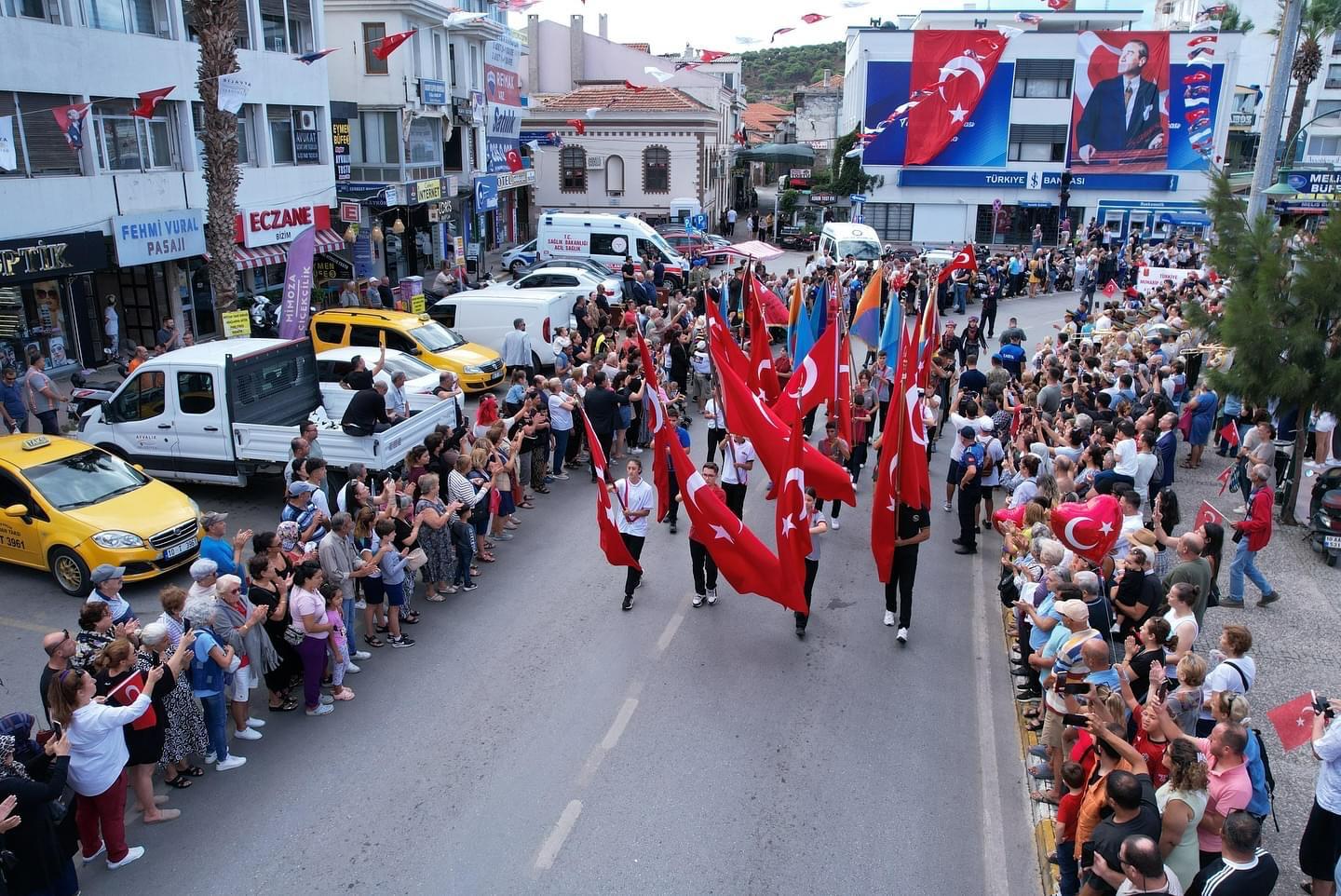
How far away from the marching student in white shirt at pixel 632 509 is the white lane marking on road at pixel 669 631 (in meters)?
0.54

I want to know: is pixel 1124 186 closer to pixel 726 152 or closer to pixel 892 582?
pixel 726 152

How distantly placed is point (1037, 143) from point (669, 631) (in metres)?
45.4

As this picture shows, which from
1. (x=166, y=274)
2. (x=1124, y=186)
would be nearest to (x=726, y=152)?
(x=1124, y=186)

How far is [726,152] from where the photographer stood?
5828 cm

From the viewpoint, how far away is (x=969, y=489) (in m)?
11.8

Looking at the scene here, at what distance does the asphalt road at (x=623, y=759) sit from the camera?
650 cm

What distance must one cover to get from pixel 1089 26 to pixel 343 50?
38584mm

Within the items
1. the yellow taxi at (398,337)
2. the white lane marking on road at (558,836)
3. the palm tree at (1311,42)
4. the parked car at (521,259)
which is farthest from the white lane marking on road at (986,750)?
the palm tree at (1311,42)

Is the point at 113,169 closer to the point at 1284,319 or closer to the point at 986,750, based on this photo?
the point at 986,750

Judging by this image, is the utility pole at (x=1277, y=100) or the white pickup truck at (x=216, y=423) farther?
the utility pole at (x=1277, y=100)

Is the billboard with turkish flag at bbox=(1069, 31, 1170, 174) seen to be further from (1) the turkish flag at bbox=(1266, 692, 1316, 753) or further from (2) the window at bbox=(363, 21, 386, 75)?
(1) the turkish flag at bbox=(1266, 692, 1316, 753)

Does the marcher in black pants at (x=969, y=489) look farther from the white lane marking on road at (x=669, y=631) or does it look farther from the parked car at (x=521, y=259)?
the parked car at (x=521, y=259)

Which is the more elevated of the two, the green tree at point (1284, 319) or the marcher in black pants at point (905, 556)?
the green tree at point (1284, 319)

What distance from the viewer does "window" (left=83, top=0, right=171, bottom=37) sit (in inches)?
757
